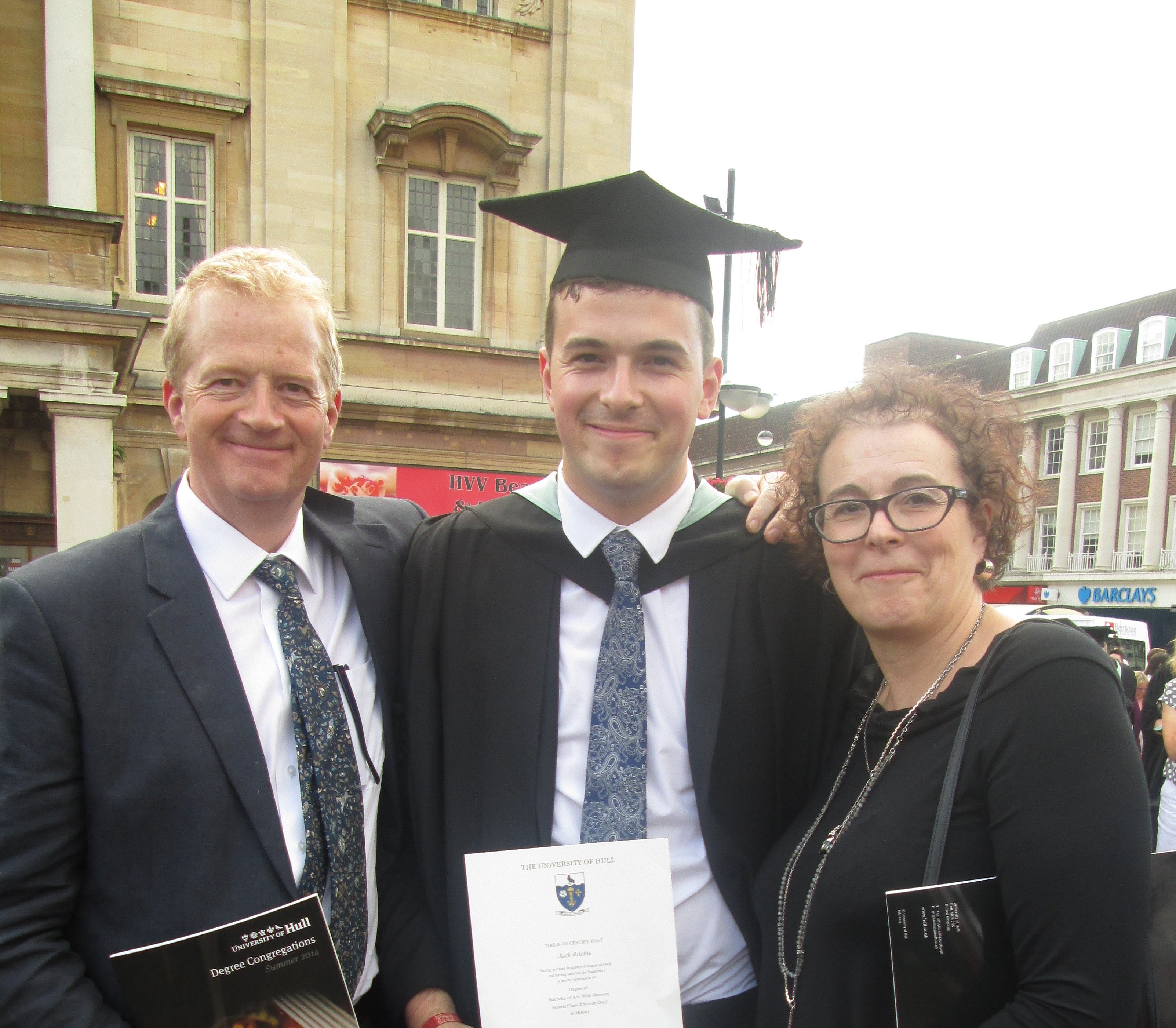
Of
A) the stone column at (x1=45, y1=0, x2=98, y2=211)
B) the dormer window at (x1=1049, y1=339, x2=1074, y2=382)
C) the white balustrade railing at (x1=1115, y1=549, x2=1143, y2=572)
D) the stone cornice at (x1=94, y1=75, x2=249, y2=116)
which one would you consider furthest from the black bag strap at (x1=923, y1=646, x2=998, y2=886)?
the dormer window at (x1=1049, y1=339, x2=1074, y2=382)

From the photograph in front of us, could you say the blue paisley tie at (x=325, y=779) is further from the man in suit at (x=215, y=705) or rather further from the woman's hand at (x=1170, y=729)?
the woman's hand at (x=1170, y=729)

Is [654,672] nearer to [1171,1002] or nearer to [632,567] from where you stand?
[632,567]

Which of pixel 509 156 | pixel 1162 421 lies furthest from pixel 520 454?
pixel 1162 421

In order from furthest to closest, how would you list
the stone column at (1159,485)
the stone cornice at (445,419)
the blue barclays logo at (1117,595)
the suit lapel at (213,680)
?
the blue barclays logo at (1117,595) → the stone column at (1159,485) → the stone cornice at (445,419) → the suit lapel at (213,680)

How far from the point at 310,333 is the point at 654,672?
1.12 metres

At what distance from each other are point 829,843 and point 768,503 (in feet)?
2.73

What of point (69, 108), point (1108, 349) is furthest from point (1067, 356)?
point (69, 108)

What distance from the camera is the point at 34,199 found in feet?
32.2

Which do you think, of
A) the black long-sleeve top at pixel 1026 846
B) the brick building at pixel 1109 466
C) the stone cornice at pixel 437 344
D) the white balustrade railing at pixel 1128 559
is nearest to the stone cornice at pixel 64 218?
the stone cornice at pixel 437 344

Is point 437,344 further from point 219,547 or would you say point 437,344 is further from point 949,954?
point 949,954

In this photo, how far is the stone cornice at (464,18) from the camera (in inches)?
438

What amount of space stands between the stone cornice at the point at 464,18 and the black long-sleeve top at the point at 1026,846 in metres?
11.9

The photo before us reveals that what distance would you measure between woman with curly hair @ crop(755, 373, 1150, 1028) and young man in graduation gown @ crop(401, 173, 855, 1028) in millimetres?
129

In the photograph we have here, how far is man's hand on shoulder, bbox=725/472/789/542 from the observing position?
2.19m
